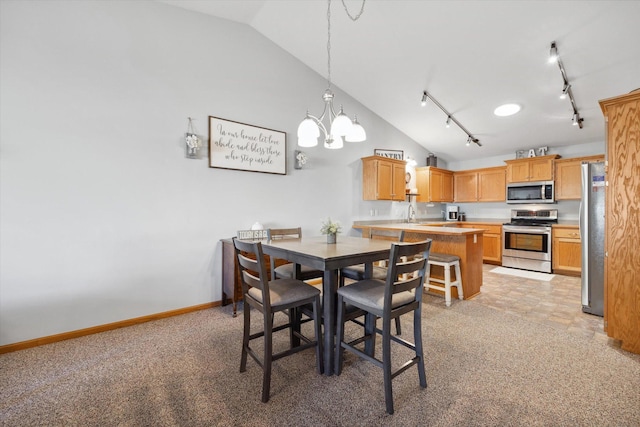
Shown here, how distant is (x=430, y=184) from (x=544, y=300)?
2.96 m

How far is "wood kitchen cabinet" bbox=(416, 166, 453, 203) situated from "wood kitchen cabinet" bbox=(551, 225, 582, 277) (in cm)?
205

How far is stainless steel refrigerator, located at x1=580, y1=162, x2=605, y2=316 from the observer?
2.93 metres

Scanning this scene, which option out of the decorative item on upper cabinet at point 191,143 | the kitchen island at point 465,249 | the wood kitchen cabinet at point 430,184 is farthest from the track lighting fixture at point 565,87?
the decorative item on upper cabinet at point 191,143

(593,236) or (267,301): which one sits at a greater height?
(593,236)

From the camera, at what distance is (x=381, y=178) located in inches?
189

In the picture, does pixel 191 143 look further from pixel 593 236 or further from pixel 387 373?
pixel 593 236

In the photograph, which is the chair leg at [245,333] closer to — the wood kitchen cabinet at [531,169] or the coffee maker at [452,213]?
the wood kitchen cabinet at [531,169]

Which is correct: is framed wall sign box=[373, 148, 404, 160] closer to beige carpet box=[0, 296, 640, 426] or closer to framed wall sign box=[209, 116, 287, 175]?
framed wall sign box=[209, 116, 287, 175]

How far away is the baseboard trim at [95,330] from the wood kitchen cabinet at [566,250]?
18.3ft

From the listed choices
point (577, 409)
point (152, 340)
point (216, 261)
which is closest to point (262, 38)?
point (216, 261)

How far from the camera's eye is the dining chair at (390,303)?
1.63m

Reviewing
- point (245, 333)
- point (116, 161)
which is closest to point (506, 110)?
point (245, 333)

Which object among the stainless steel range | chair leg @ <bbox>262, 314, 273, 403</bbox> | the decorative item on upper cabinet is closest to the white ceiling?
the decorative item on upper cabinet

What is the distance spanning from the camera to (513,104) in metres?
4.14
